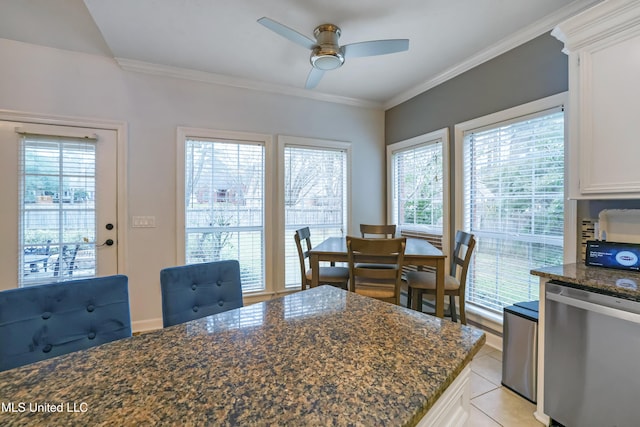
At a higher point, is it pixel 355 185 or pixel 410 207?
pixel 355 185

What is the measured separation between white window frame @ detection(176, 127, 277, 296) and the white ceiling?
0.60 m

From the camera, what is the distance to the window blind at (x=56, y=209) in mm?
2576

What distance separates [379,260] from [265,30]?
208cm

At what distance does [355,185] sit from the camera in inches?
153

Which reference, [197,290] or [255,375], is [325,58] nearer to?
[197,290]

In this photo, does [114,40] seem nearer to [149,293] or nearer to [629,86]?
[149,293]

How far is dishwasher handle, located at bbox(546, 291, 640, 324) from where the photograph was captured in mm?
1318

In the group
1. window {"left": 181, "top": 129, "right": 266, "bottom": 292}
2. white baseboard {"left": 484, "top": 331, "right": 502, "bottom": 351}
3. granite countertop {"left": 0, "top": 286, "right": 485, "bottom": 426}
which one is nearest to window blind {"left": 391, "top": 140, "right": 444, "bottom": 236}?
white baseboard {"left": 484, "top": 331, "right": 502, "bottom": 351}

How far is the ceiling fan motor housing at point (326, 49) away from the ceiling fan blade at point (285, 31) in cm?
8

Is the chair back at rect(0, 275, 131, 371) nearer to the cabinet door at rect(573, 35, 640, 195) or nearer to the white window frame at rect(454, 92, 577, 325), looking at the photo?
the cabinet door at rect(573, 35, 640, 195)

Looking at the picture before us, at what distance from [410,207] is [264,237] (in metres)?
1.88

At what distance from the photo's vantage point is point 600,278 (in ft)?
5.03

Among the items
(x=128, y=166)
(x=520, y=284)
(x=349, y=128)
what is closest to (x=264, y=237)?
(x=128, y=166)

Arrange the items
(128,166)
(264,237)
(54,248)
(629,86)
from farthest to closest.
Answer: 1. (264,237)
2. (128,166)
3. (54,248)
4. (629,86)
